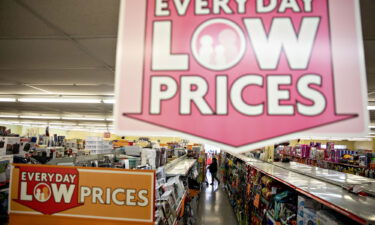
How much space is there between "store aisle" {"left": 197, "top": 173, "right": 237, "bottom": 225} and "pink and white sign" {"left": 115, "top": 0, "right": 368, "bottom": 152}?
241 inches

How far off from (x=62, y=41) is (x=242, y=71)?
2869 mm

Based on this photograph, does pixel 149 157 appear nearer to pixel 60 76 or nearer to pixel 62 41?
pixel 62 41

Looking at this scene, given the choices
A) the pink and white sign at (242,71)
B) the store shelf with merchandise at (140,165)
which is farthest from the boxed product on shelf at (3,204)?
the pink and white sign at (242,71)

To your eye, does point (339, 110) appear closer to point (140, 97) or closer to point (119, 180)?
point (140, 97)

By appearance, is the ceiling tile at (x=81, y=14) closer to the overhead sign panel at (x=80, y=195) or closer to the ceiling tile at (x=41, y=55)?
the ceiling tile at (x=41, y=55)

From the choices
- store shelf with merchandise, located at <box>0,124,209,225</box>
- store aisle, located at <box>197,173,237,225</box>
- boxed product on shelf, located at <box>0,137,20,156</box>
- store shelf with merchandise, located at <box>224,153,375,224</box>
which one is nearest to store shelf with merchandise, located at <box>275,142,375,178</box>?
store shelf with merchandise, located at <box>224,153,375,224</box>

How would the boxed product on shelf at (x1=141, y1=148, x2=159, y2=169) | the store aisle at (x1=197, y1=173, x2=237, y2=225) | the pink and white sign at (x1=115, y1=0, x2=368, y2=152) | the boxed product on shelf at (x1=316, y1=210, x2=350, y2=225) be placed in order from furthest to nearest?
the store aisle at (x1=197, y1=173, x2=237, y2=225), the boxed product on shelf at (x1=141, y1=148, x2=159, y2=169), the boxed product on shelf at (x1=316, y1=210, x2=350, y2=225), the pink and white sign at (x1=115, y1=0, x2=368, y2=152)

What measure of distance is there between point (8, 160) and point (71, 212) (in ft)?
8.98

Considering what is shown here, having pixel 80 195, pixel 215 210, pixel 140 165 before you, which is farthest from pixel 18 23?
pixel 215 210

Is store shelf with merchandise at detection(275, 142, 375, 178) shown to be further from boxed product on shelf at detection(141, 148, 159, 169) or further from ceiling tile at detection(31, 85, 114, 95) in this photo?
ceiling tile at detection(31, 85, 114, 95)

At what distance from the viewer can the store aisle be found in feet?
21.4

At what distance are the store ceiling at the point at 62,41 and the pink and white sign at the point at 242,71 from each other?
4.49 feet

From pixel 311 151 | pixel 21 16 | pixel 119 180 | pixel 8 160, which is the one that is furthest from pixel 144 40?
pixel 311 151

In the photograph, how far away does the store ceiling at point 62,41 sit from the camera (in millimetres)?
2176
